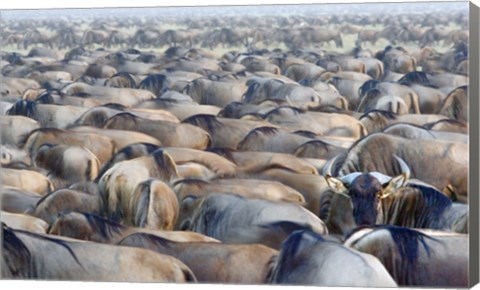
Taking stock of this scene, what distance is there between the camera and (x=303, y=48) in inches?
427

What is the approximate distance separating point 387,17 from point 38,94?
8.71 feet

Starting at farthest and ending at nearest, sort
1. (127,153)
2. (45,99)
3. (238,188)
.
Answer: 1. (45,99)
2. (127,153)
3. (238,188)

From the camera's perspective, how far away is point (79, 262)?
431 inches

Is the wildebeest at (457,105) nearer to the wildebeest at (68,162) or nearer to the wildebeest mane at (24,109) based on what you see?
the wildebeest at (68,162)

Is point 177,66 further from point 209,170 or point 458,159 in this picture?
point 458,159

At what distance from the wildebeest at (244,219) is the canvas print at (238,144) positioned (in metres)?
0.01

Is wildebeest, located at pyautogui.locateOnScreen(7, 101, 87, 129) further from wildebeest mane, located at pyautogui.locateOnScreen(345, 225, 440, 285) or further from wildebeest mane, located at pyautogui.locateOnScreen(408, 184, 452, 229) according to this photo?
wildebeest mane, located at pyautogui.locateOnScreen(408, 184, 452, 229)

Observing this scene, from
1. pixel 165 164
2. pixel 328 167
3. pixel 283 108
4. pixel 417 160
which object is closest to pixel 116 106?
pixel 165 164

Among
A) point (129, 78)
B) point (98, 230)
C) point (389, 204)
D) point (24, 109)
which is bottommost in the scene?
point (98, 230)

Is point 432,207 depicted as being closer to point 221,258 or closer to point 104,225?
point 221,258

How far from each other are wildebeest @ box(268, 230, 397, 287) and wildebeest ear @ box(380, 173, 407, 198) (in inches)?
17.6

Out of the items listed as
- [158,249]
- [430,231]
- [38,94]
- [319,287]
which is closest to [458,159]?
[430,231]

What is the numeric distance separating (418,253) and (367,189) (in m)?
0.56

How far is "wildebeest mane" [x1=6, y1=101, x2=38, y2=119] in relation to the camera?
11195 mm
